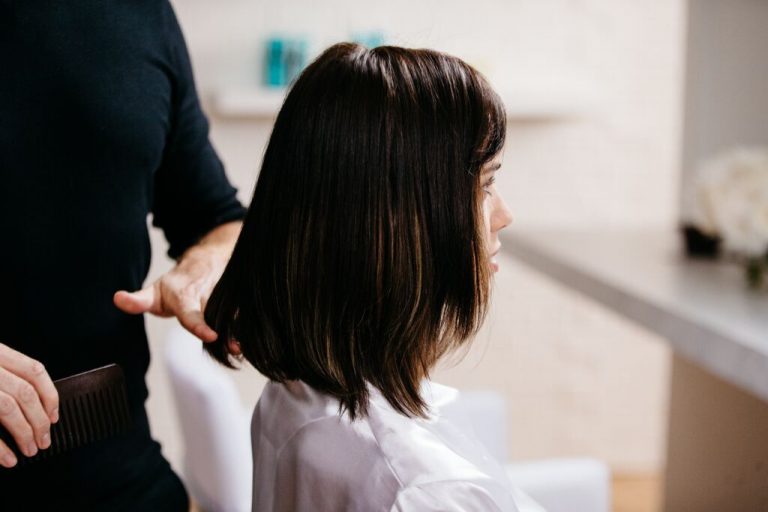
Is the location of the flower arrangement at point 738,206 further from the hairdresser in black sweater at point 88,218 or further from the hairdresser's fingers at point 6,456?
the hairdresser's fingers at point 6,456

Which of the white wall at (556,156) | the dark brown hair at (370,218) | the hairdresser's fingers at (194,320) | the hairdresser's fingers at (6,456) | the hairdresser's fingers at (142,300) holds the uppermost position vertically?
the dark brown hair at (370,218)

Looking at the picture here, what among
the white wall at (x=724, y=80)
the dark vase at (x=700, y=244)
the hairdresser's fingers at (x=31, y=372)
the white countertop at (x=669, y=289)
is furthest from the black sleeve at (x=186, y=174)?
the white wall at (x=724, y=80)

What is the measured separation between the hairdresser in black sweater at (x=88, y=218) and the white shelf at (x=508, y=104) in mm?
1724

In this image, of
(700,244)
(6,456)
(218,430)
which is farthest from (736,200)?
(6,456)

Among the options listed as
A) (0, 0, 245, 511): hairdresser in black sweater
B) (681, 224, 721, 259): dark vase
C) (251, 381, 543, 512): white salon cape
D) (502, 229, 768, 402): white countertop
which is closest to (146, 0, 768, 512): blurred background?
(502, 229, 768, 402): white countertop

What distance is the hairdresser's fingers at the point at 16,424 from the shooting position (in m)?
0.84

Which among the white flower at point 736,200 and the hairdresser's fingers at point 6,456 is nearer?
the hairdresser's fingers at point 6,456

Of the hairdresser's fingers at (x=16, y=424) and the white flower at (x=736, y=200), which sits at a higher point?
the hairdresser's fingers at (x=16, y=424)

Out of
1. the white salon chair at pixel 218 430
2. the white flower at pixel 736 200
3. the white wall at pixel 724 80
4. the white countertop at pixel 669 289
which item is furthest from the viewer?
the white wall at pixel 724 80

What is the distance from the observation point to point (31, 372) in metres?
0.85

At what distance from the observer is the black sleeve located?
123 cm

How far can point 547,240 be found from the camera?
2.16m

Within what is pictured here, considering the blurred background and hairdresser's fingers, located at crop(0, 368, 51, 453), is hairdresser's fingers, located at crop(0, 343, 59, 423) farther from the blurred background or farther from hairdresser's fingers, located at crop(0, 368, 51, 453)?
the blurred background

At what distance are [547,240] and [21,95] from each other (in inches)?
53.1
